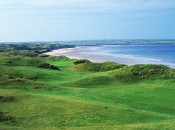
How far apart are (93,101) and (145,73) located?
20270mm

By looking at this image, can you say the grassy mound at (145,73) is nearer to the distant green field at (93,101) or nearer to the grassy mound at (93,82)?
the distant green field at (93,101)

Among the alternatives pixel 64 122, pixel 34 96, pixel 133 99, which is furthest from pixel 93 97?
pixel 64 122

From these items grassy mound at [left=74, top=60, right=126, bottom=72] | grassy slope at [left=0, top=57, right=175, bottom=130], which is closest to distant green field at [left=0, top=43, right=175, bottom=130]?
grassy slope at [left=0, top=57, right=175, bottom=130]

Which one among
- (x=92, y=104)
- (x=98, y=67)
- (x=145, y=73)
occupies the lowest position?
(x=98, y=67)

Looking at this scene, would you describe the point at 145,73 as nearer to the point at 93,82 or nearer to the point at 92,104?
the point at 93,82

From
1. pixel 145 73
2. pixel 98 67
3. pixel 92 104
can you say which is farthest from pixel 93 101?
pixel 98 67

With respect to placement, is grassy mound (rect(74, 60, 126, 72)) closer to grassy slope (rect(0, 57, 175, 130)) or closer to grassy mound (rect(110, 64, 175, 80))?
grassy mound (rect(110, 64, 175, 80))

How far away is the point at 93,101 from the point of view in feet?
110

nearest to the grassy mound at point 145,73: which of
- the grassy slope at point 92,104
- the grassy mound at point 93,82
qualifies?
the grassy slope at point 92,104

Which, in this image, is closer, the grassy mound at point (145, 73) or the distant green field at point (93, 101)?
the distant green field at point (93, 101)

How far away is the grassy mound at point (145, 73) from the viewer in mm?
50938

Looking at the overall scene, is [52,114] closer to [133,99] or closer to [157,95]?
[133,99]

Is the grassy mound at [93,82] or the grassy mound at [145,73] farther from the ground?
the grassy mound at [145,73]

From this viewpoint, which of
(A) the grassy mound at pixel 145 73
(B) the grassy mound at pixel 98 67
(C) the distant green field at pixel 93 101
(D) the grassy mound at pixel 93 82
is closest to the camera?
(C) the distant green field at pixel 93 101
